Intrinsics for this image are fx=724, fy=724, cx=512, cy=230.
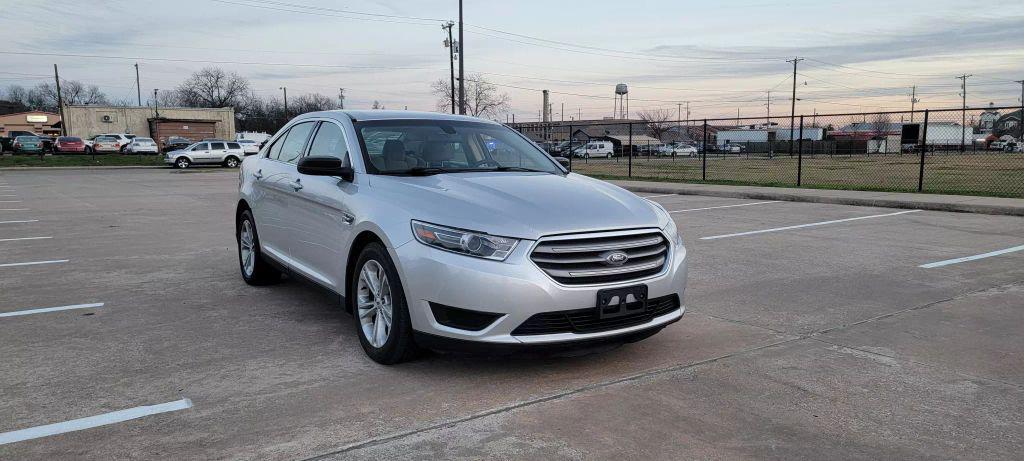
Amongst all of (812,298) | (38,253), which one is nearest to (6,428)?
(812,298)

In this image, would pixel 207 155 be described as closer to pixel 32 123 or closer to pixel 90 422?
pixel 90 422

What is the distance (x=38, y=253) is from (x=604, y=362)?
778cm

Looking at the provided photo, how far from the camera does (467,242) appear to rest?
3982 millimetres

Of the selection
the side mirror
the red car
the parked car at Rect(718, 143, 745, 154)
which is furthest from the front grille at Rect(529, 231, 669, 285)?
the parked car at Rect(718, 143, 745, 154)

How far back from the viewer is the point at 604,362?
14.9ft

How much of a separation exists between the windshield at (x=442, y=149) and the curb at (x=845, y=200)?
10.5 metres

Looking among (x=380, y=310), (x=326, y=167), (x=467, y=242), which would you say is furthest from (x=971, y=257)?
(x=326, y=167)

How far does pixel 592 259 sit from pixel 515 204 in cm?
57

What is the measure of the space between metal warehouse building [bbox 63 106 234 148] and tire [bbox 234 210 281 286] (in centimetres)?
7193

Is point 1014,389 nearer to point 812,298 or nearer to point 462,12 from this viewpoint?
point 812,298

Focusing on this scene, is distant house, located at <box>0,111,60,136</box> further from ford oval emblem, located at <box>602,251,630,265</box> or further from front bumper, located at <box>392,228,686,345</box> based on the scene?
ford oval emblem, located at <box>602,251,630,265</box>

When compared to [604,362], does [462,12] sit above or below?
above

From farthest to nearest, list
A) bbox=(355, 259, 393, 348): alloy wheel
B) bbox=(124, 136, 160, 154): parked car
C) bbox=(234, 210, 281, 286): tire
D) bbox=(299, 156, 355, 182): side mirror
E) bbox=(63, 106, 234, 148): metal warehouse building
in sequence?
bbox=(63, 106, 234, 148): metal warehouse building < bbox=(124, 136, 160, 154): parked car < bbox=(234, 210, 281, 286): tire < bbox=(299, 156, 355, 182): side mirror < bbox=(355, 259, 393, 348): alloy wheel

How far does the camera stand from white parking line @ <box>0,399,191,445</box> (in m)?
3.42
